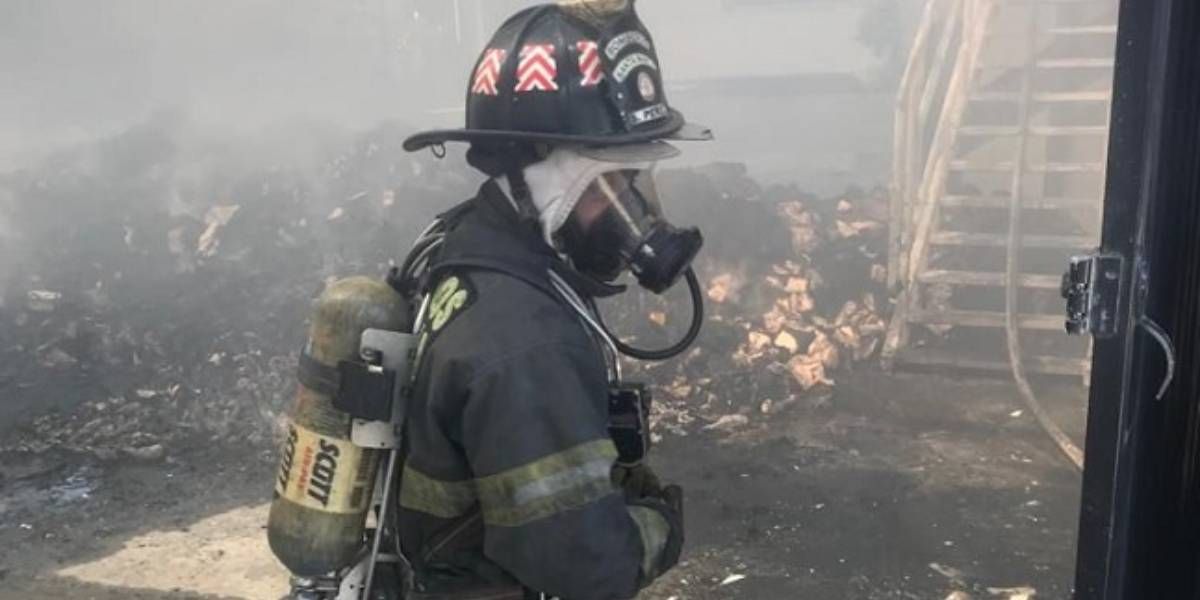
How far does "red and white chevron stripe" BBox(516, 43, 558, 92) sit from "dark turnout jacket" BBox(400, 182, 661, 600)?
322 millimetres

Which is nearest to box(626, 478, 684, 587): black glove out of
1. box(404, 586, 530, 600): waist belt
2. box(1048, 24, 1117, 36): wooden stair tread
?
box(404, 586, 530, 600): waist belt

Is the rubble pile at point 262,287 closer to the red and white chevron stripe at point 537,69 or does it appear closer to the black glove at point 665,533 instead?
the black glove at point 665,533

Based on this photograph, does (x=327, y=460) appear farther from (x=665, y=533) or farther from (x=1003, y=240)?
(x=1003, y=240)

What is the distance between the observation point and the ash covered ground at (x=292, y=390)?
15.4 ft

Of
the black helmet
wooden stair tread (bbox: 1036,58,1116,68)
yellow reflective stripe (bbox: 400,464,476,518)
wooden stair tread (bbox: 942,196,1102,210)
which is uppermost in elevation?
wooden stair tread (bbox: 1036,58,1116,68)

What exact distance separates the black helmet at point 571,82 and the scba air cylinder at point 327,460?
0.43 m

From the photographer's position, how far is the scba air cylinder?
205 centimetres

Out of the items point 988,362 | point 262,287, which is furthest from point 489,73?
point 262,287

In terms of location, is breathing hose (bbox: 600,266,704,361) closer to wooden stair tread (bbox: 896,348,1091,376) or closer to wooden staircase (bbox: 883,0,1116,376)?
wooden stair tread (bbox: 896,348,1091,376)

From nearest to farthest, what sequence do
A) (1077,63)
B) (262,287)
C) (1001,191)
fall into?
(1077,63), (1001,191), (262,287)

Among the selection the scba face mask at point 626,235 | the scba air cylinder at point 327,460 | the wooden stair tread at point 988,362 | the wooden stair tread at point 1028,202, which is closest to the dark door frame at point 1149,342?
the scba face mask at point 626,235

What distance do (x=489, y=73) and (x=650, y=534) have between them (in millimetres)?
983

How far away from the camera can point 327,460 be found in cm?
206

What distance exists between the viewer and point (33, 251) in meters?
10.3
